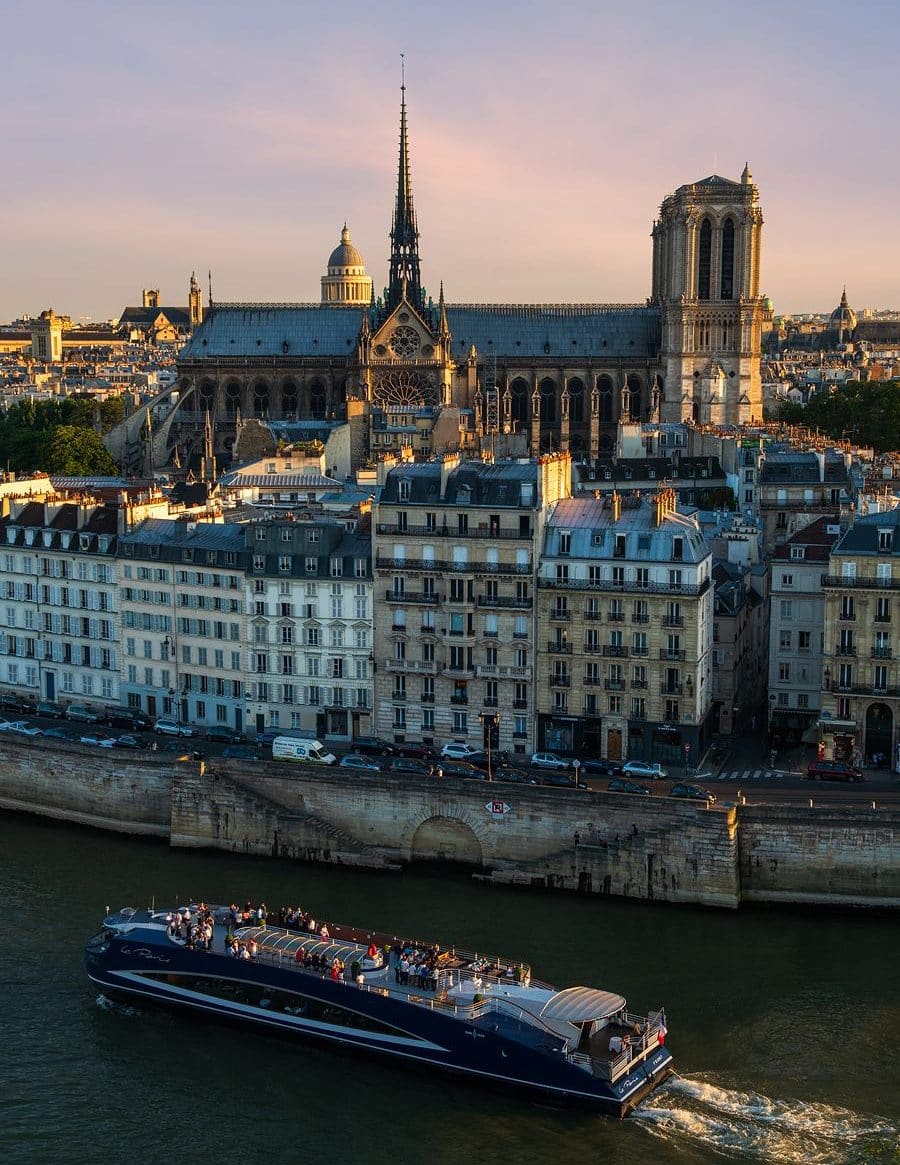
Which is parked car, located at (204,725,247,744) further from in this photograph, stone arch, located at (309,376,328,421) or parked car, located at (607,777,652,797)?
stone arch, located at (309,376,328,421)

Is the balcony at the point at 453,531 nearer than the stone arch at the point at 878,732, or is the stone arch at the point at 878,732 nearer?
the stone arch at the point at 878,732

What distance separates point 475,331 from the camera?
131 meters

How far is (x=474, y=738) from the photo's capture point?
57.1 metres

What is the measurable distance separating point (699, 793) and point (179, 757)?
15673 millimetres

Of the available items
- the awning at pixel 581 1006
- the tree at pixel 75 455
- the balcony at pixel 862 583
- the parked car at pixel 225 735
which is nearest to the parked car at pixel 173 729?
the parked car at pixel 225 735

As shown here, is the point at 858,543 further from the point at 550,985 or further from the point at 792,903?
the point at 550,985

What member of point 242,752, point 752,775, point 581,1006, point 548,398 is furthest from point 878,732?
point 548,398

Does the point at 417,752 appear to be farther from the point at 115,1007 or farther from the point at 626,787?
the point at 115,1007

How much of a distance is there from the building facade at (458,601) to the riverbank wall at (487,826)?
5.78 meters

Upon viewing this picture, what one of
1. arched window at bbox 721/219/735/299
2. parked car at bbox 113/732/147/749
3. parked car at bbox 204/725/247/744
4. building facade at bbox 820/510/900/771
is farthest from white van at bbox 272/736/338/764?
arched window at bbox 721/219/735/299

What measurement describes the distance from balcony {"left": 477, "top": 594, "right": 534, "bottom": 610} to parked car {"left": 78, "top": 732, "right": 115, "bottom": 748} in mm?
12502

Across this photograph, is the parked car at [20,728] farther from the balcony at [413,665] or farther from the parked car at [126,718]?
the balcony at [413,665]

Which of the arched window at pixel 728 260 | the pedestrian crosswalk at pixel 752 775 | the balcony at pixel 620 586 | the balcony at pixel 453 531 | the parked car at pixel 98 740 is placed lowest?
the pedestrian crosswalk at pixel 752 775

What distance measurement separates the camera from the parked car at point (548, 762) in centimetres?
5494
